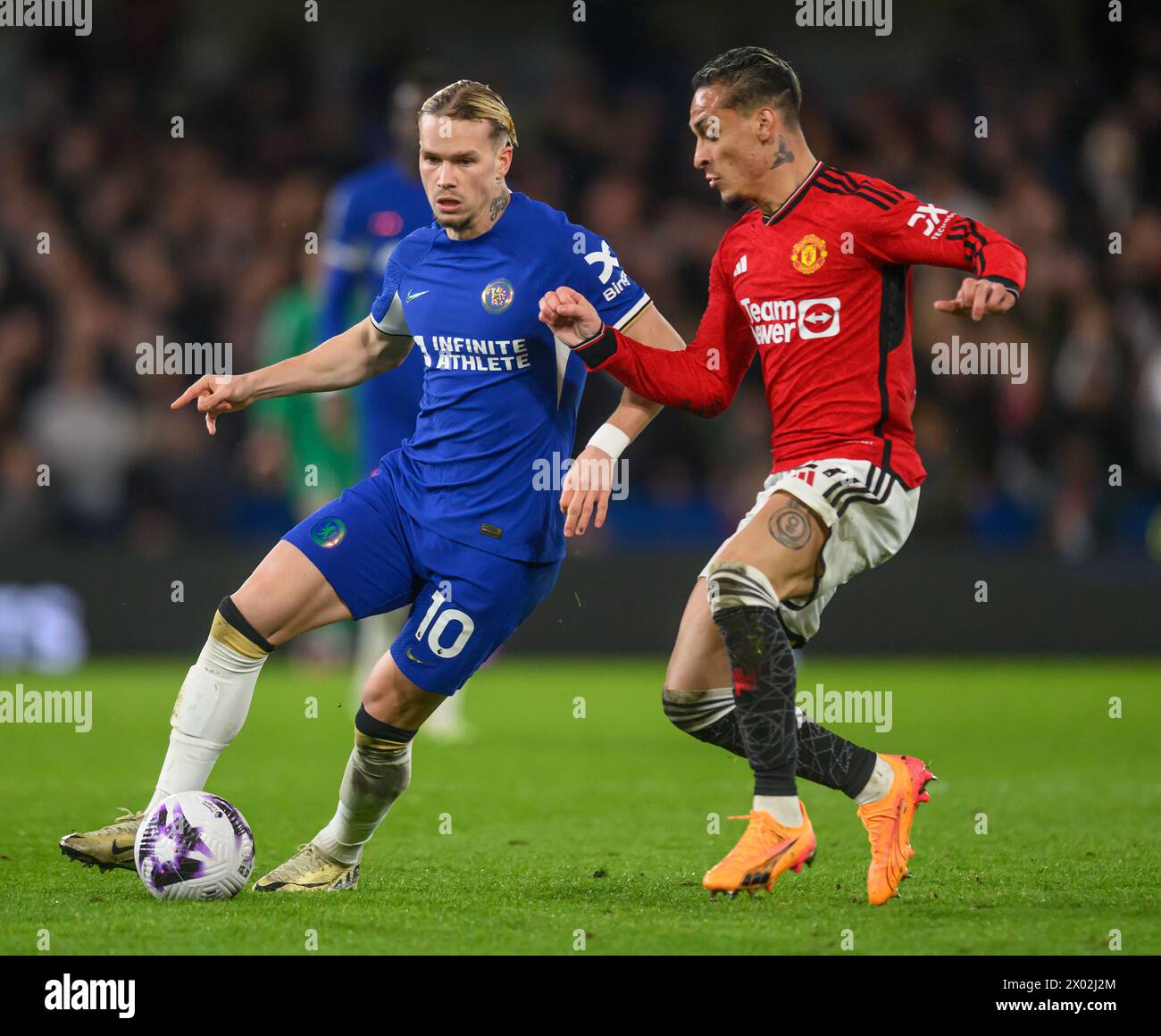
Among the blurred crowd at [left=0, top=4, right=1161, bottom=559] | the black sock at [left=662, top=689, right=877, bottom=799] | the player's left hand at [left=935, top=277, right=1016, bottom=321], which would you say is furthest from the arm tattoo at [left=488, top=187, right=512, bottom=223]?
the blurred crowd at [left=0, top=4, right=1161, bottom=559]

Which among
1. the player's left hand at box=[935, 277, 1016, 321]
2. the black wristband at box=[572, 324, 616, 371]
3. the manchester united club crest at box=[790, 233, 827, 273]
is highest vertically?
the manchester united club crest at box=[790, 233, 827, 273]

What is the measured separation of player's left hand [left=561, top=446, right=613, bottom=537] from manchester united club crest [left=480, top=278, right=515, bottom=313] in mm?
532

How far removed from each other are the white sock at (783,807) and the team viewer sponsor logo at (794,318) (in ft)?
4.11

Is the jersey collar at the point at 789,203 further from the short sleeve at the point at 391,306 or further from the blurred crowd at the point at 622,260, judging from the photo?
the blurred crowd at the point at 622,260

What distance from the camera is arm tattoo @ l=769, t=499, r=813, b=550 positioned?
180 inches

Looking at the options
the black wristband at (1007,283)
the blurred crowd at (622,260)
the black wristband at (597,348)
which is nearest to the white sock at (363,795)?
the black wristband at (597,348)

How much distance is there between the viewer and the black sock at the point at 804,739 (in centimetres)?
474

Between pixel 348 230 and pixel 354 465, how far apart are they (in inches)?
112

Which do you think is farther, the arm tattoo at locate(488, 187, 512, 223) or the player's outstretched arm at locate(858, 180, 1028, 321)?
the arm tattoo at locate(488, 187, 512, 223)

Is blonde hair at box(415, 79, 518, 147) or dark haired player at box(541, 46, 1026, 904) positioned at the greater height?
blonde hair at box(415, 79, 518, 147)

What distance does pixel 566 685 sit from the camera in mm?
11438

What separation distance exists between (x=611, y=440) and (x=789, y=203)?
2.79 ft

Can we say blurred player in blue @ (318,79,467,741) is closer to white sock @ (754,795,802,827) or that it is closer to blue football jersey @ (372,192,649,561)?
blue football jersey @ (372,192,649,561)

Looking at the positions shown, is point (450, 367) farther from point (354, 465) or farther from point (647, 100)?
point (647, 100)
